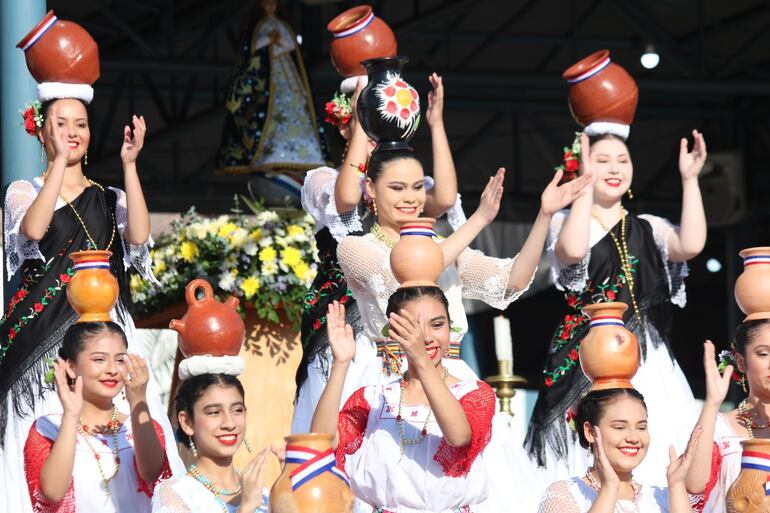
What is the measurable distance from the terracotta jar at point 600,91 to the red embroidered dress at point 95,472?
215 cm

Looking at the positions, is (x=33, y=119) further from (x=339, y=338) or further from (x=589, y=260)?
(x=589, y=260)

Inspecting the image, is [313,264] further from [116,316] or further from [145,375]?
[145,375]

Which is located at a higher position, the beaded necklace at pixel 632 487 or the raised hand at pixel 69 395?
the raised hand at pixel 69 395

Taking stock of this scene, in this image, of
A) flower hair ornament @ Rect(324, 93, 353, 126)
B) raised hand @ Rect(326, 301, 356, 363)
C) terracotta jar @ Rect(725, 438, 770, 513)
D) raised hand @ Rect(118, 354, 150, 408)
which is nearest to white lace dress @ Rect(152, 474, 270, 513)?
raised hand @ Rect(118, 354, 150, 408)

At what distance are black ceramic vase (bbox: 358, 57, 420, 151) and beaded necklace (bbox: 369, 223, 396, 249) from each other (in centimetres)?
26

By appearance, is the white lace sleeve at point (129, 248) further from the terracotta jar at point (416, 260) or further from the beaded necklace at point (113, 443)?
the terracotta jar at point (416, 260)

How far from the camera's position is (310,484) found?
384cm

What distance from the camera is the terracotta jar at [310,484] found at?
3816 millimetres

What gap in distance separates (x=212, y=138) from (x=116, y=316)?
1005cm

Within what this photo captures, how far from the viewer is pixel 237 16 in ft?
43.3

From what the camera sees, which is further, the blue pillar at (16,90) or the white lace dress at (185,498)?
the blue pillar at (16,90)

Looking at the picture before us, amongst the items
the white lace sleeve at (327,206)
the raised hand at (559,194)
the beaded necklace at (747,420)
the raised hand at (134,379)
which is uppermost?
the white lace sleeve at (327,206)

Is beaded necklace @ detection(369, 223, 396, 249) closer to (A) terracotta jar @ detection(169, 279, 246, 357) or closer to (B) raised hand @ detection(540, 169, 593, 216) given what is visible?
(B) raised hand @ detection(540, 169, 593, 216)

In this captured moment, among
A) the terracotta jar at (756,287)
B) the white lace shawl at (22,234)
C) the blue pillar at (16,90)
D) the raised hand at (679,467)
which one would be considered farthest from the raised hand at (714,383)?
the blue pillar at (16,90)
